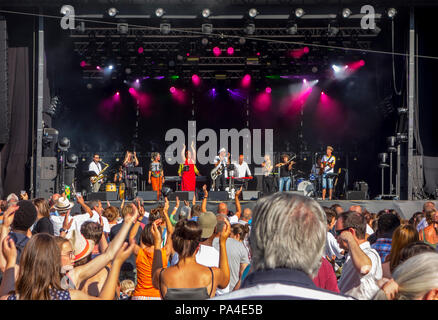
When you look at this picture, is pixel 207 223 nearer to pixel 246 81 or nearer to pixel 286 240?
pixel 286 240

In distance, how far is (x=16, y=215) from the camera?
4.16 meters

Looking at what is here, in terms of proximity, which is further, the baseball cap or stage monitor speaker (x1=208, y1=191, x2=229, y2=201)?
stage monitor speaker (x1=208, y1=191, x2=229, y2=201)

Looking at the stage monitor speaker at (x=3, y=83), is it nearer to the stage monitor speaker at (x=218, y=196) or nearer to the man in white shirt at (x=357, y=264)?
the stage monitor speaker at (x=218, y=196)

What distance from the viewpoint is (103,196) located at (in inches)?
575

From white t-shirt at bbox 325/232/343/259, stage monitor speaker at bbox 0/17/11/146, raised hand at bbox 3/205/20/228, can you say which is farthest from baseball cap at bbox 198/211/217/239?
stage monitor speaker at bbox 0/17/11/146

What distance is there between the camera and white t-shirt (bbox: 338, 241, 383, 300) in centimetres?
238

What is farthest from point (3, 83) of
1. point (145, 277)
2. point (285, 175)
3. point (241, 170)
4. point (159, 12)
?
point (145, 277)

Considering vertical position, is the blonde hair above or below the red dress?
below

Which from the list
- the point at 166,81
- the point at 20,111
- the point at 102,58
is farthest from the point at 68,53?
the point at 166,81

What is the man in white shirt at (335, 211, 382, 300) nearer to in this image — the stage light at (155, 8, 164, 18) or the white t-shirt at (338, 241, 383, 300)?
the white t-shirt at (338, 241, 383, 300)

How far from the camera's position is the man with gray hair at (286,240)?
1.72m

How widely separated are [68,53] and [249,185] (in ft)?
24.8

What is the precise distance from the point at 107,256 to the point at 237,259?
6.12 feet
